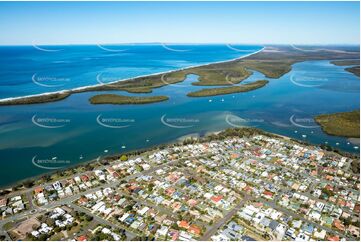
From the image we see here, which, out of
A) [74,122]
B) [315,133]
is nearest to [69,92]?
[74,122]

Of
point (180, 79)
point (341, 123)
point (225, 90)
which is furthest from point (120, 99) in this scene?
point (341, 123)

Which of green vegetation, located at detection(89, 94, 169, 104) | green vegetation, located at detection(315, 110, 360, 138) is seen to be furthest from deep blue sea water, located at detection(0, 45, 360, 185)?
green vegetation, located at detection(89, 94, 169, 104)

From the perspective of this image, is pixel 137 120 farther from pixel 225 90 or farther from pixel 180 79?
pixel 180 79

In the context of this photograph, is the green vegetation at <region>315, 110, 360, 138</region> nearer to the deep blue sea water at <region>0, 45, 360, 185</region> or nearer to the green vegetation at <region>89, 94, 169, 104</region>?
the deep blue sea water at <region>0, 45, 360, 185</region>

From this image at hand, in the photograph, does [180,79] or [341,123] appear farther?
[180,79]

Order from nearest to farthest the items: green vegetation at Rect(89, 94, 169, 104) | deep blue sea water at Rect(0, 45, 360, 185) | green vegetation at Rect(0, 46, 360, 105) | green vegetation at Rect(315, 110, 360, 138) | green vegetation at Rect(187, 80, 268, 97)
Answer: deep blue sea water at Rect(0, 45, 360, 185) < green vegetation at Rect(315, 110, 360, 138) < green vegetation at Rect(89, 94, 169, 104) < green vegetation at Rect(0, 46, 360, 105) < green vegetation at Rect(187, 80, 268, 97)

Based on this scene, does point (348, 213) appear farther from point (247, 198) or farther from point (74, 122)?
point (74, 122)
